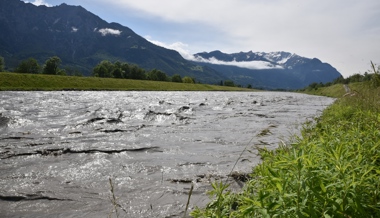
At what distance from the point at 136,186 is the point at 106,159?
3.09 metres

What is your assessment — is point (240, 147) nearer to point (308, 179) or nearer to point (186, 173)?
point (186, 173)

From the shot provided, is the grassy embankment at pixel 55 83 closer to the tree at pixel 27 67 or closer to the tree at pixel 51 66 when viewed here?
the tree at pixel 51 66

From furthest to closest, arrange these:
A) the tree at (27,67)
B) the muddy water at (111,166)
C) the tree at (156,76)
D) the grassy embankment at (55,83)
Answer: the tree at (156,76), the tree at (27,67), the grassy embankment at (55,83), the muddy water at (111,166)

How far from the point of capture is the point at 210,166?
9.71m

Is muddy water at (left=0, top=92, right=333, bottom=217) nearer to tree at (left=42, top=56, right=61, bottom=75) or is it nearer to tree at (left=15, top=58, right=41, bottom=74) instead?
tree at (left=42, top=56, right=61, bottom=75)

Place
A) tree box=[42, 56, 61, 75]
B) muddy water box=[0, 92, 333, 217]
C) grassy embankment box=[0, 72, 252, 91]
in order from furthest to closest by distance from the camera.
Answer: tree box=[42, 56, 61, 75] < grassy embankment box=[0, 72, 252, 91] < muddy water box=[0, 92, 333, 217]

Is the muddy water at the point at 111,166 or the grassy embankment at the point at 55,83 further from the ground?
the grassy embankment at the point at 55,83

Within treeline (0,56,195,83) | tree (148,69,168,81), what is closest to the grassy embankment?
treeline (0,56,195,83)

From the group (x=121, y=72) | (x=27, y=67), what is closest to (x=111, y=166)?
(x=121, y=72)

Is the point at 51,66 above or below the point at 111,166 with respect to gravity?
above

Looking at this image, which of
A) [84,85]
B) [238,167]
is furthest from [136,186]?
[84,85]

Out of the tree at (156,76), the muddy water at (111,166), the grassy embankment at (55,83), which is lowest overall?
the muddy water at (111,166)

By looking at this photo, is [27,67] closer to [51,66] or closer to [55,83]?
[51,66]

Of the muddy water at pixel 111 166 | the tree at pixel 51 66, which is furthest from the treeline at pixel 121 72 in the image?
the muddy water at pixel 111 166
